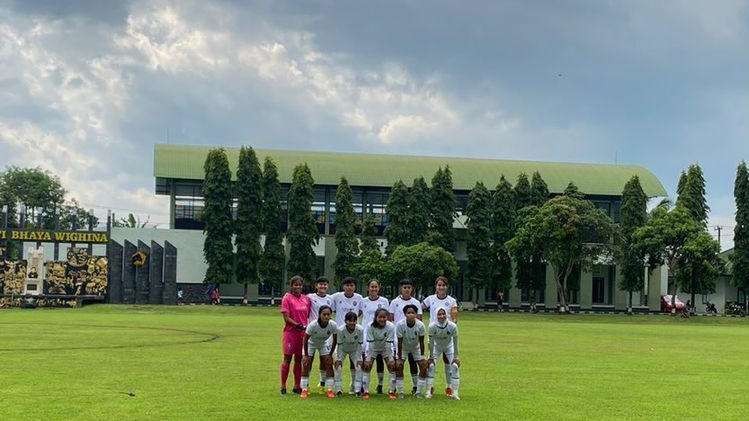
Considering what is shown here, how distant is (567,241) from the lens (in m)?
70.2

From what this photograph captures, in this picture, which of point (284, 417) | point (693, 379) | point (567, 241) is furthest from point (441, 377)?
point (567, 241)

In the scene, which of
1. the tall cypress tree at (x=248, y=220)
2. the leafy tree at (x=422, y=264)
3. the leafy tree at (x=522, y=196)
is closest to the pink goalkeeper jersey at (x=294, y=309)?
the leafy tree at (x=422, y=264)

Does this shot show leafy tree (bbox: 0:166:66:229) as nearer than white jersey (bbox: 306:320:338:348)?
No

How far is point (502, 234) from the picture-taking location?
7931 centimetres

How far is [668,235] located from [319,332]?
59.4m

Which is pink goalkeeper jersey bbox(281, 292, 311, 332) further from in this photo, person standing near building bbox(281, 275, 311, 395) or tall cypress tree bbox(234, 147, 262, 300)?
tall cypress tree bbox(234, 147, 262, 300)

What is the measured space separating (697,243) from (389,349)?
5783 centimetres

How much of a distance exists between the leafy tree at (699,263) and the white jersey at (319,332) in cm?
5752

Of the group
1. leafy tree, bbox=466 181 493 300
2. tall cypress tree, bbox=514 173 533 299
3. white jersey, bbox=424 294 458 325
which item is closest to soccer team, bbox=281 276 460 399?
white jersey, bbox=424 294 458 325

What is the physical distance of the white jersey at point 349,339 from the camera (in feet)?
55.1

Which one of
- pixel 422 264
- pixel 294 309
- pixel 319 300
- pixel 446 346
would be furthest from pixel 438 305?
pixel 422 264

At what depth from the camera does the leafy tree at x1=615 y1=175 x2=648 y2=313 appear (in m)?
74.7

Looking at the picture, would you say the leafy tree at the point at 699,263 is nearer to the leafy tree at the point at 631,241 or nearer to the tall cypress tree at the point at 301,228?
the leafy tree at the point at 631,241

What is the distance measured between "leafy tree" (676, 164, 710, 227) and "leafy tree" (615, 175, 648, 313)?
3.43 m
